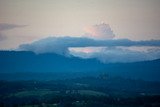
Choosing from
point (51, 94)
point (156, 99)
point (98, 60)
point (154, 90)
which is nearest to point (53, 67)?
point (98, 60)

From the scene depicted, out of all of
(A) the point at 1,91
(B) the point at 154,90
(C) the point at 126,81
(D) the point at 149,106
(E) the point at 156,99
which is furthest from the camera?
(C) the point at 126,81

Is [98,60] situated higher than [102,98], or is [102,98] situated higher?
[98,60]

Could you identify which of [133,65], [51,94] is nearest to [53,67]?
[133,65]

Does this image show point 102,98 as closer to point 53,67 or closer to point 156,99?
point 156,99

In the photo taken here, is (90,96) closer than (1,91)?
Yes

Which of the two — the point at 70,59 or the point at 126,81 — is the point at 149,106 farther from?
the point at 70,59

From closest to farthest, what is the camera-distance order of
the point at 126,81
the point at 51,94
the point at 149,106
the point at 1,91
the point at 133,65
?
the point at 149,106
the point at 51,94
the point at 1,91
the point at 126,81
the point at 133,65
